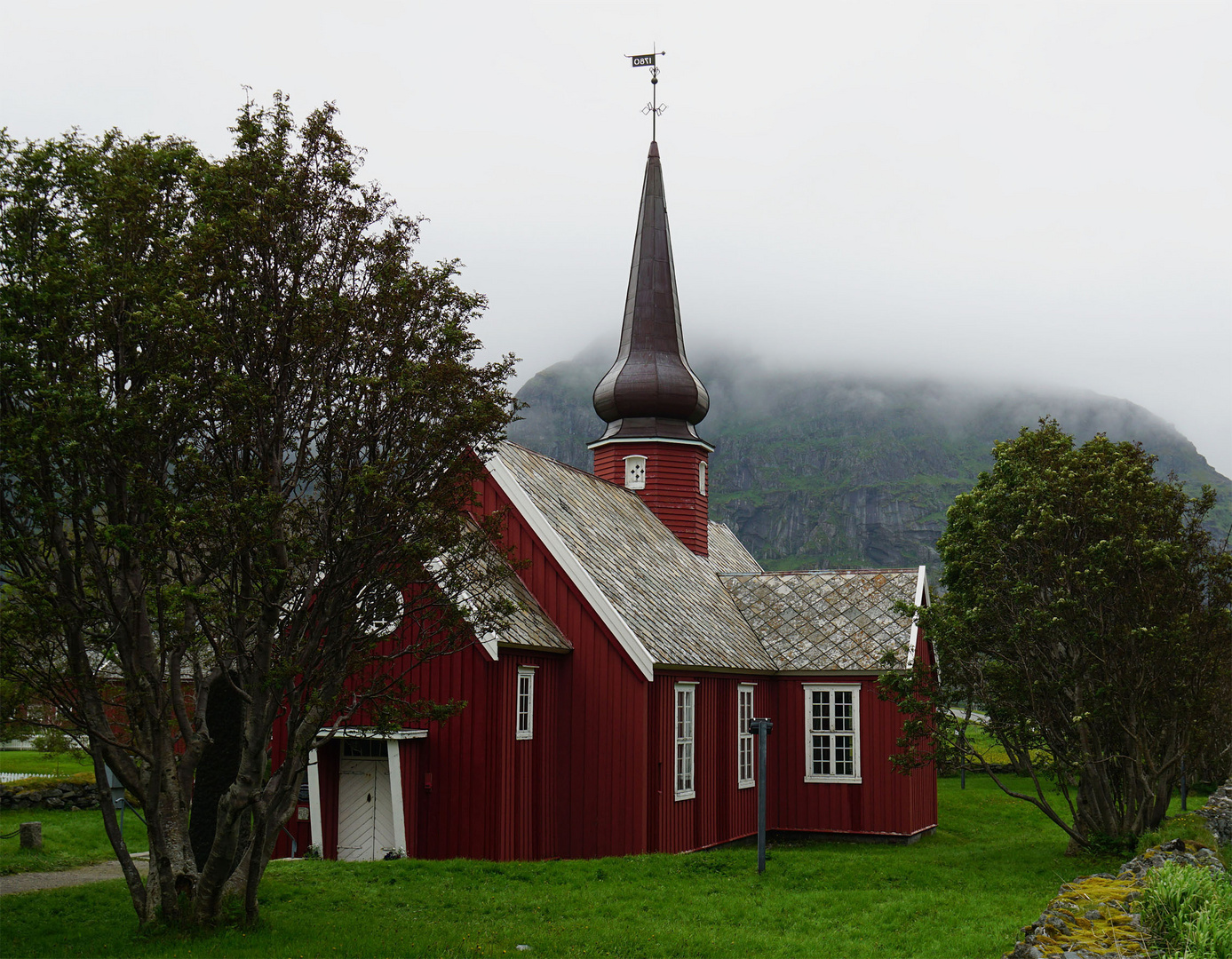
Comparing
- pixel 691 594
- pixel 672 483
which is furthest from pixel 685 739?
pixel 672 483

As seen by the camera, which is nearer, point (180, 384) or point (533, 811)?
point (180, 384)

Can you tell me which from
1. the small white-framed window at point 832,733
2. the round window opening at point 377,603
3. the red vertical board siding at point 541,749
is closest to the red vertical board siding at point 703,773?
the red vertical board siding at point 541,749

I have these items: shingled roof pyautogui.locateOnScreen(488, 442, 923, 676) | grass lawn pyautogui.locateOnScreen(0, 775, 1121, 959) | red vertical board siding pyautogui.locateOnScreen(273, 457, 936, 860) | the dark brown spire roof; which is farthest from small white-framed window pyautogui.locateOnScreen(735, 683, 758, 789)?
the dark brown spire roof

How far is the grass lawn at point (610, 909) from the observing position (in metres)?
11.7

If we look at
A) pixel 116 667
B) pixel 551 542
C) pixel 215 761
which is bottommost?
pixel 215 761

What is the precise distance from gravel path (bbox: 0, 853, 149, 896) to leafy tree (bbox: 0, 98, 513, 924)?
482 centimetres

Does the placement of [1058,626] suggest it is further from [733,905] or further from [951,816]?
[951,816]

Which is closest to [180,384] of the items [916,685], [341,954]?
[341,954]

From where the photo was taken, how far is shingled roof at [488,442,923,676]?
66.3 ft

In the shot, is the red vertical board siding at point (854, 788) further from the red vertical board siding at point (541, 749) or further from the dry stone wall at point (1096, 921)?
the dry stone wall at point (1096, 921)

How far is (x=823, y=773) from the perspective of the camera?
939 inches

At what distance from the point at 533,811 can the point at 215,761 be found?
216 inches

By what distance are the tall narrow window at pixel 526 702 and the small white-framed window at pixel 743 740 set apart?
5497mm

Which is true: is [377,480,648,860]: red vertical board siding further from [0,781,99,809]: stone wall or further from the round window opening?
[0,781,99,809]: stone wall
